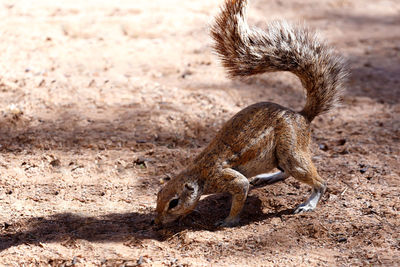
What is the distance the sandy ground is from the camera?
3.80 meters

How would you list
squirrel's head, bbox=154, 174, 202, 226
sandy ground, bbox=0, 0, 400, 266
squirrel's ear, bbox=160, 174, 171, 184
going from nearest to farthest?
sandy ground, bbox=0, 0, 400, 266, squirrel's head, bbox=154, 174, 202, 226, squirrel's ear, bbox=160, 174, 171, 184

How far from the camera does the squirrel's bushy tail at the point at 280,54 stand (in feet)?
12.9

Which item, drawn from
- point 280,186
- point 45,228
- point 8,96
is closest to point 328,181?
point 280,186

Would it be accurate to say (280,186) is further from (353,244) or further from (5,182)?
(5,182)

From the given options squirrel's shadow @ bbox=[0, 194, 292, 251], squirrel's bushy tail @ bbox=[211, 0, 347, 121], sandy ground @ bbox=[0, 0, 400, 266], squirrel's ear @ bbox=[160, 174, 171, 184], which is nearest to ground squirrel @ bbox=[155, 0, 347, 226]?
squirrel's bushy tail @ bbox=[211, 0, 347, 121]

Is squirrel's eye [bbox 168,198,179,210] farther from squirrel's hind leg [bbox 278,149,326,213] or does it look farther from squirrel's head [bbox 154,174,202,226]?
squirrel's hind leg [bbox 278,149,326,213]

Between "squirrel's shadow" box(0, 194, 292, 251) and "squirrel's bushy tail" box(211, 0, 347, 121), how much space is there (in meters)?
1.09

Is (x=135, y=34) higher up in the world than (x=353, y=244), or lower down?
higher up

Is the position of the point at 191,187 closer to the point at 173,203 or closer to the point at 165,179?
the point at 173,203

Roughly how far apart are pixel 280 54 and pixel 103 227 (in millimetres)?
2025

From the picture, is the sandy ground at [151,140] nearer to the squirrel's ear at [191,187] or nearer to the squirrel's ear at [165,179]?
the squirrel's ear at [165,179]

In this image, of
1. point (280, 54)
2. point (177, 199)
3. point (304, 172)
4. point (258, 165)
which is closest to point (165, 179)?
point (177, 199)

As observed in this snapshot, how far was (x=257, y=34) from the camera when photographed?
4.02 m

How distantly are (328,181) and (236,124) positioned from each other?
1224mm
